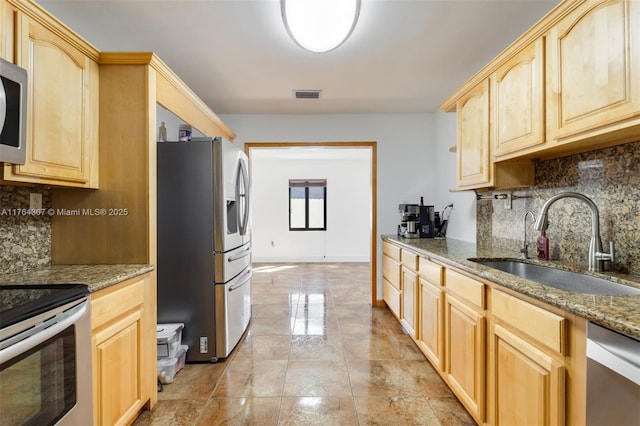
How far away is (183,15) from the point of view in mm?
2014

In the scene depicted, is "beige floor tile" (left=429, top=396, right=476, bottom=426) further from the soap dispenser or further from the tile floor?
the soap dispenser

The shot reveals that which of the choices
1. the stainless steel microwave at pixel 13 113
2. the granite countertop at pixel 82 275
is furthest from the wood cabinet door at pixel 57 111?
the granite countertop at pixel 82 275

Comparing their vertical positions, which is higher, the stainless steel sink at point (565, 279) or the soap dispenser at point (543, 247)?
the soap dispenser at point (543, 247)

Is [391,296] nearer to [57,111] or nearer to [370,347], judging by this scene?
[370,347]

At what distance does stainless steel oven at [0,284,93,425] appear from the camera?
101 cm

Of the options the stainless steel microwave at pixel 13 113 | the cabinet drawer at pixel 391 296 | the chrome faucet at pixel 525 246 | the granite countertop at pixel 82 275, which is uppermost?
the stainless steel microwave at pixel 13 113

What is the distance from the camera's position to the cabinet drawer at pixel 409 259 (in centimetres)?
270

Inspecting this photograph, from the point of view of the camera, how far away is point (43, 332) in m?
1.12

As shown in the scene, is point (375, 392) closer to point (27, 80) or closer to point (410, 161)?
point (27, 80)

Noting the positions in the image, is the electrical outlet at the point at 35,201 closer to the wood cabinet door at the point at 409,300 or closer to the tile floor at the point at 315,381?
the tile floor at the point at 315,381

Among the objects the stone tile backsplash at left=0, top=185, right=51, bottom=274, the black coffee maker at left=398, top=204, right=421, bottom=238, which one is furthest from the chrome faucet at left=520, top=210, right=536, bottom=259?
the stone tile backsplash at left=0, top=185, right=51, bottom=274

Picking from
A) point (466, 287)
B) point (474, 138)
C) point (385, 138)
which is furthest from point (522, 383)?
point (385, 138)

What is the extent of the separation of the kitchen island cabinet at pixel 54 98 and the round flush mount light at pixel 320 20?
117cm

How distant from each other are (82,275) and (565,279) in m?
2.59
